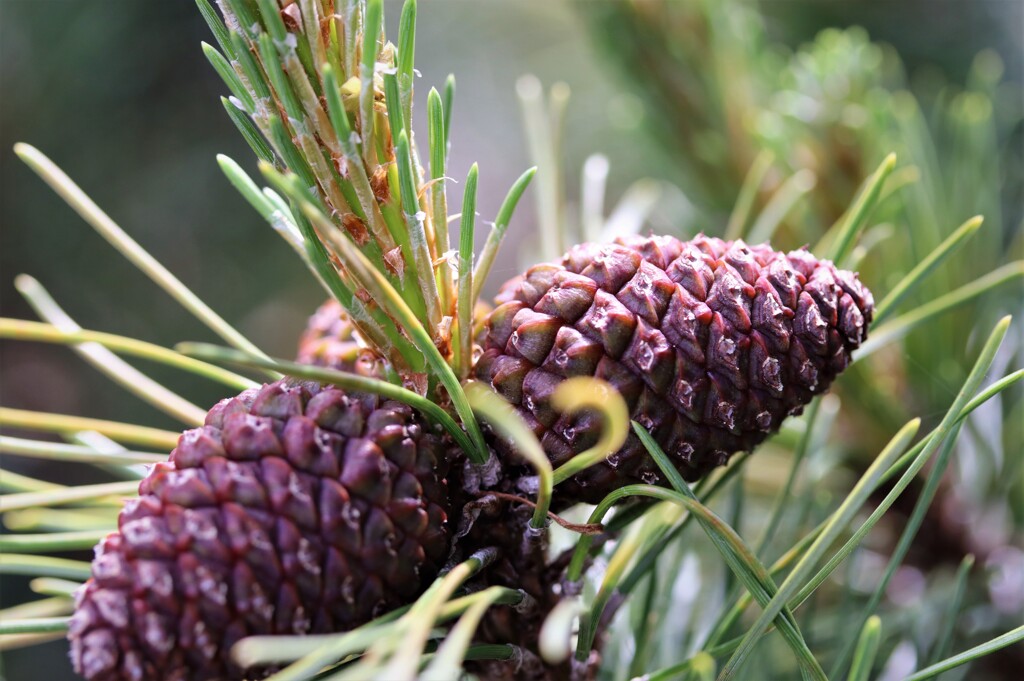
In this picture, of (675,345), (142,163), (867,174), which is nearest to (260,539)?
(675,345)

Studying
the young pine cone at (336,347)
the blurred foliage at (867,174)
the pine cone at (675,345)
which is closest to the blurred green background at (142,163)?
the blurred foliage at (867,174)

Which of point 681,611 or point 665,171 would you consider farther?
point 665,171

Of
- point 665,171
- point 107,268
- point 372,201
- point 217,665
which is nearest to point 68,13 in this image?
point 107,268

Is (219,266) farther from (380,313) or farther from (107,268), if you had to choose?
(380,313)

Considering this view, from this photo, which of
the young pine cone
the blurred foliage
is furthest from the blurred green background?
the young pine cone

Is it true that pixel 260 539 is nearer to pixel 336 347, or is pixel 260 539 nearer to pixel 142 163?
pixel 336 347

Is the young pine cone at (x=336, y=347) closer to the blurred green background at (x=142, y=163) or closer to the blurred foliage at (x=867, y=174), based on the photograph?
the blurred foliage at (x=867, y=174)
